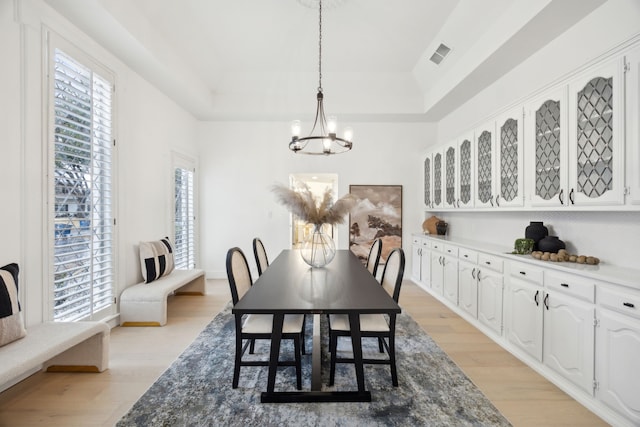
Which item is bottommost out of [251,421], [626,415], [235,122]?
[251,421]

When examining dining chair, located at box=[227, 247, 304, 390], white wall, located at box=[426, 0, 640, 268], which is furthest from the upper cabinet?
dining chair, located at box=[227, 247, 304, 390]

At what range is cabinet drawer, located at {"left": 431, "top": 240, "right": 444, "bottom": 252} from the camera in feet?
13.8

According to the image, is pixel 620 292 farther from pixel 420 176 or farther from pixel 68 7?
pixel 68 7

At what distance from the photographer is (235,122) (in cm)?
549

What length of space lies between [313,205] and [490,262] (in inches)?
75.2

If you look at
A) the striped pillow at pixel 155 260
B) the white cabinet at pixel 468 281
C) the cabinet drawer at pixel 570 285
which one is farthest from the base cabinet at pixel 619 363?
the striped pillow at pixel 155 260

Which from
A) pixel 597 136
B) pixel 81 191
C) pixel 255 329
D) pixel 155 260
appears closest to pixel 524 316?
pixel 597 136

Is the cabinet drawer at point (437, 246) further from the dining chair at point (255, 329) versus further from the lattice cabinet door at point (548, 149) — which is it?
the dining chair at point (255, 329)

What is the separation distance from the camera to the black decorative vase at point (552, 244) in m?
2.60

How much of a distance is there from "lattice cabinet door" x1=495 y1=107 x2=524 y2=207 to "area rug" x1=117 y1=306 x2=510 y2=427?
5.34ft

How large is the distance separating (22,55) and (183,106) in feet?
8.61

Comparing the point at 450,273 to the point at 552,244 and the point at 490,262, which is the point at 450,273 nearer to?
the point at 490,262

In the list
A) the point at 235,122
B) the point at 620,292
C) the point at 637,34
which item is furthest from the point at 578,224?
the point at 235,122

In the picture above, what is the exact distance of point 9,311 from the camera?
1.86 m
